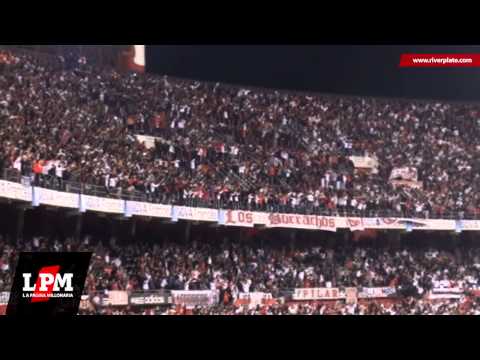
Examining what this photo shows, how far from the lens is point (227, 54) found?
62.3 feet

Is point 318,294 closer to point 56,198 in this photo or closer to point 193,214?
point 193,214

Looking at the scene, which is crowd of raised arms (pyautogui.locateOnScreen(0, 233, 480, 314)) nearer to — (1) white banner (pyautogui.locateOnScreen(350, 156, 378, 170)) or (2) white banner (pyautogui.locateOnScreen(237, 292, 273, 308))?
(2) white banner (pyautogui.locateOnScreen(237, 292, 273, 308))

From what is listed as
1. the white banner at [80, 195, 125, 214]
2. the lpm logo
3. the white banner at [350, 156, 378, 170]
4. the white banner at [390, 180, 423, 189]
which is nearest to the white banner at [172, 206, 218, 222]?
the white banner at [80, 195, 125, 214]

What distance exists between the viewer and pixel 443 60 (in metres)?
17.6

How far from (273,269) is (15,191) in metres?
6.82

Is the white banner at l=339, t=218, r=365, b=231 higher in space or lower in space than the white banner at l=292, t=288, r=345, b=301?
higher

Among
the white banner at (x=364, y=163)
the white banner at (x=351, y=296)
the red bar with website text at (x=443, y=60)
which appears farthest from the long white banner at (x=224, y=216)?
the red bar with website text at (x=443, y=60)

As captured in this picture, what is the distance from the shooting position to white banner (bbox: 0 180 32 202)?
1691cm

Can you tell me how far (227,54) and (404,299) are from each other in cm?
748

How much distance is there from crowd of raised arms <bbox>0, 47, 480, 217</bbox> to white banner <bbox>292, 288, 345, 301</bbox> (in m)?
2.33

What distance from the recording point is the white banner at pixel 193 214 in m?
20.2
